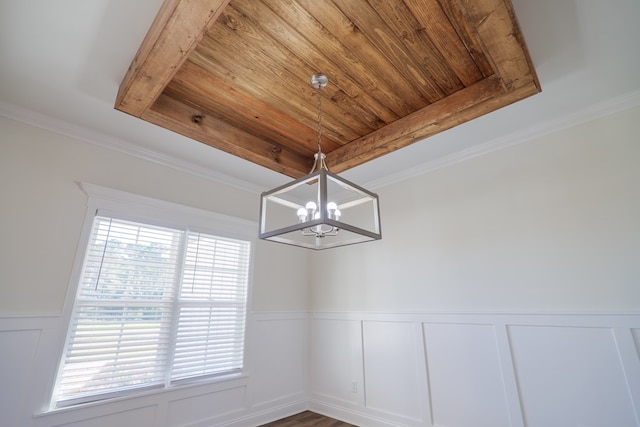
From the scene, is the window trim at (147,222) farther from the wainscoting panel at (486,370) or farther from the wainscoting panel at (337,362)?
the wainscoting panel at (486,370)

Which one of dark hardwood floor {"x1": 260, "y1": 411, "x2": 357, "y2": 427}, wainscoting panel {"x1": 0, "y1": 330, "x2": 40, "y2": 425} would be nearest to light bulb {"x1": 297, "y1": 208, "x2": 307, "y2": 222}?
wainscoting panel {"x1": 0, "y1": 330, "x2": 40, "y2": 425}

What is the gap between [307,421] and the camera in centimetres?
349

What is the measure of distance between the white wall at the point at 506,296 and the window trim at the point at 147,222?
4.97 feet

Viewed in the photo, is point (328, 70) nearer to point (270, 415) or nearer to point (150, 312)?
point (150, 312)

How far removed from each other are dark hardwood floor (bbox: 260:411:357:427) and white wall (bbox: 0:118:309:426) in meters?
0.13

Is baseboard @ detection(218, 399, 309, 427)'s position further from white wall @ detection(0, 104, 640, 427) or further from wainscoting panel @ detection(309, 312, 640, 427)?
wainscoting panel @ detection(309, 312, 640, 427)

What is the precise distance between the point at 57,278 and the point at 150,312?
793 mm

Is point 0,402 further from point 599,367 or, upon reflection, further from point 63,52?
point 599,367

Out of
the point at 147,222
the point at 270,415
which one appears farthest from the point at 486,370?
the point at 147,222

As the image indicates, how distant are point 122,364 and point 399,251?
2961mm

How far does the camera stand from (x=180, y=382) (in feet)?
9.59

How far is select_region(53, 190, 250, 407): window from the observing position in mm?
2469

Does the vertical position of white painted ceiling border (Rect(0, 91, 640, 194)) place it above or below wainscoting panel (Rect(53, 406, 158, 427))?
above

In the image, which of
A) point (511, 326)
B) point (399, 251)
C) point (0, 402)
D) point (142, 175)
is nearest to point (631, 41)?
point (511, 326)
